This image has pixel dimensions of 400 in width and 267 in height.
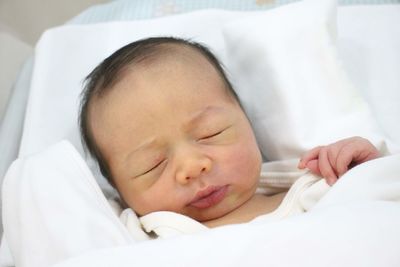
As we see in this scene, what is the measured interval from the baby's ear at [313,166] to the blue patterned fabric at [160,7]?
580 mm

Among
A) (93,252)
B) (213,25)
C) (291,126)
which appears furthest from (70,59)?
(93,252)

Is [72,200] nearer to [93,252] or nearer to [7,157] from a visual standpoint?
[93,252]

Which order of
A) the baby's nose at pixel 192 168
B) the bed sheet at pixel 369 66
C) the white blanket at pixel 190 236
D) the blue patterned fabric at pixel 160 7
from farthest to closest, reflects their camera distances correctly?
the blue patterned fabric at pixel 160 7 < the bed sheet at pixel 369 66 < the baby's nose at pixel 192 168 < the white blanket at pixel 190 236

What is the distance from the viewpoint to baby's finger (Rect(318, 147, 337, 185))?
927 mm

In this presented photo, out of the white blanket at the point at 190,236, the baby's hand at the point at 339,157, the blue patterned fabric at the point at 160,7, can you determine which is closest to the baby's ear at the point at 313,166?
the baby's hand at the point at 339,157

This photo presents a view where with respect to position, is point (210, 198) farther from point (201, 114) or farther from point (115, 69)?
point (115, 69)

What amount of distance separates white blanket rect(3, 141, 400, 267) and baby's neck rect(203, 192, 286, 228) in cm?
16

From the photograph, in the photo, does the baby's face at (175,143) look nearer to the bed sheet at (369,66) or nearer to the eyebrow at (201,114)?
the eyebrow at (201,114)

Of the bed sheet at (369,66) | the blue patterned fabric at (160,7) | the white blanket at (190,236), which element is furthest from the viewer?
the blue patterned fabric at (160,7)

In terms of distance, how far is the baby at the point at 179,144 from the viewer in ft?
3.06

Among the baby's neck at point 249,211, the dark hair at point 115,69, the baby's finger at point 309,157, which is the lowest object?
the baby's neck at point 249,211

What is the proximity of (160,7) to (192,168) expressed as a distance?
0.71 metres

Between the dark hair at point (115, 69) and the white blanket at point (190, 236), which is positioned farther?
the dark hair at point (115, 69)

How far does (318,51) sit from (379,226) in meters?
0.55
